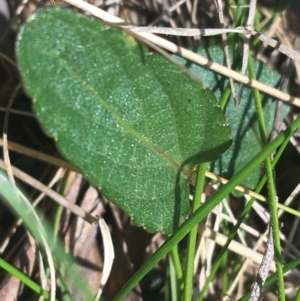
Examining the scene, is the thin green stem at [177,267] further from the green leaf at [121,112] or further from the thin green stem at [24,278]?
the thin green stem at [24,278]

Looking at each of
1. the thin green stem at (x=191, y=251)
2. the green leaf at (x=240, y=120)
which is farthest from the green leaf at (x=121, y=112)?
the green leaf at (x=240, y=120)

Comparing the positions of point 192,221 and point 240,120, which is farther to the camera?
point 240,120

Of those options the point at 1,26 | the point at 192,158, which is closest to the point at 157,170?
the point at 192,158

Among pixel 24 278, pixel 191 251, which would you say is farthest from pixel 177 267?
pixel 24 278

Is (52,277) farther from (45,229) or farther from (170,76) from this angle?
(170,76)

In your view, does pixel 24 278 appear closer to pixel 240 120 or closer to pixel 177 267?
pixel 177 267

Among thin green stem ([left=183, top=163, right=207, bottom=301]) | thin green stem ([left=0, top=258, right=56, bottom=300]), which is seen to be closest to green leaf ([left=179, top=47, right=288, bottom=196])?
thin green stem ([left=183, top=163, right=207, bottom=301])
